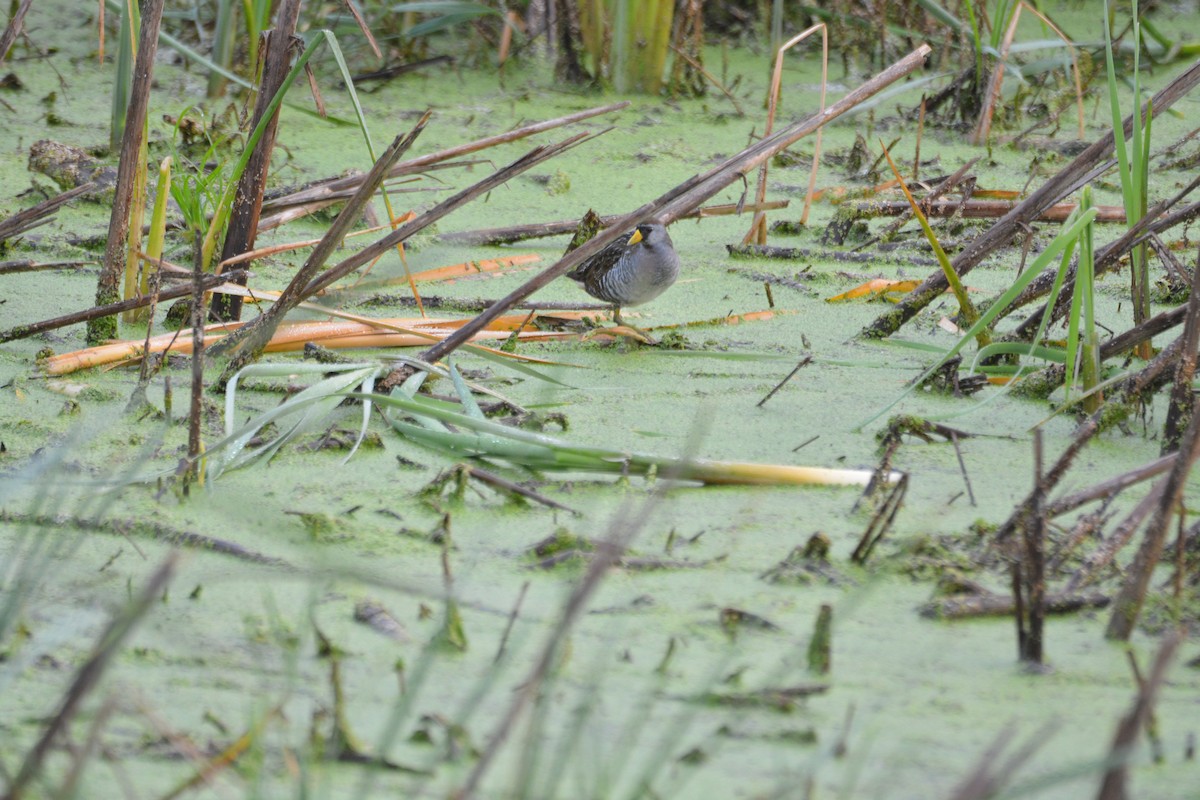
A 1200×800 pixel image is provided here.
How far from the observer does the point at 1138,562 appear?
1.54 metres

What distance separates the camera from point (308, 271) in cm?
234

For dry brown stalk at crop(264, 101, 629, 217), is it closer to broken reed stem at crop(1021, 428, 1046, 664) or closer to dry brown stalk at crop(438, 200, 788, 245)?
dry brown stalk at crop(438, 200, 788, 245)

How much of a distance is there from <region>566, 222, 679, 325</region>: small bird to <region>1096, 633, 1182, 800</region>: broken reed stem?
2.12 meters

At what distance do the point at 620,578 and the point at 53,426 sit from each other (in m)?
1.12

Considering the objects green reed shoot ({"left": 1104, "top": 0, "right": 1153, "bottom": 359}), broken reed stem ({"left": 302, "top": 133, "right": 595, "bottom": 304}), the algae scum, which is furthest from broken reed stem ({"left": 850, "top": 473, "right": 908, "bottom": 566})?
broken reed stem ({"left": 302, "top": 133, "right": 595, "bottom": 304})

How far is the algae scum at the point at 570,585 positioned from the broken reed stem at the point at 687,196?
0.14 m

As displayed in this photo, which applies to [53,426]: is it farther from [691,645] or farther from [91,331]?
[691,645]

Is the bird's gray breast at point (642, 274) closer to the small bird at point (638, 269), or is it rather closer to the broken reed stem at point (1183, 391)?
the small bird at point (638, 269)

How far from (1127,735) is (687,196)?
159 cm

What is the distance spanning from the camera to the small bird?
10.0 feet

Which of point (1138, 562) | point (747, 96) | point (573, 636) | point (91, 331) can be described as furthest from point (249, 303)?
point (747, 96)

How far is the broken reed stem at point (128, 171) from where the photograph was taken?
2555 mm

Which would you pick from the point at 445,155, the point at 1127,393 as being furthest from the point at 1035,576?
the point at 445,155

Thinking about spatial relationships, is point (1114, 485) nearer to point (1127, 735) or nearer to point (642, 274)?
point (1127, 735)
